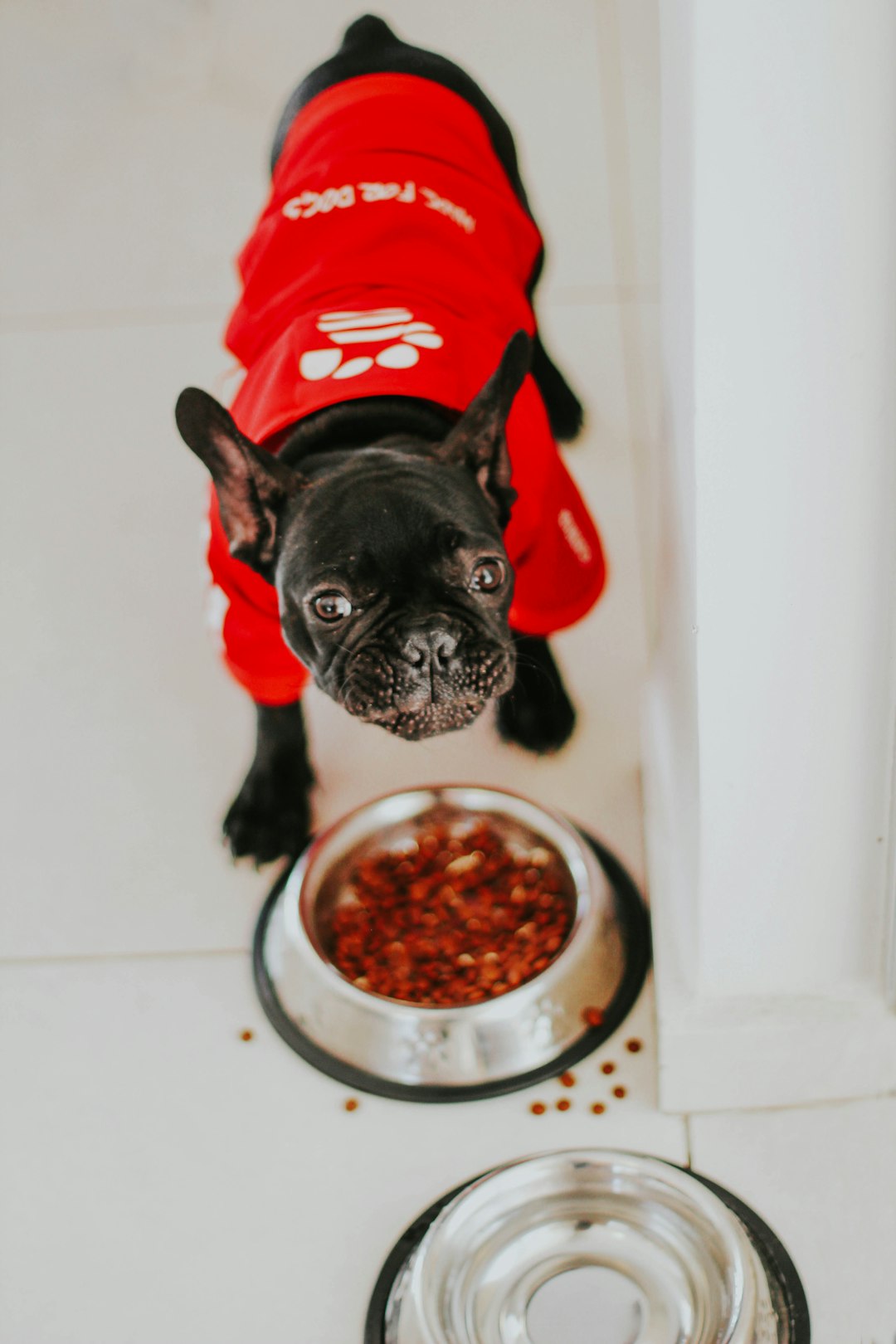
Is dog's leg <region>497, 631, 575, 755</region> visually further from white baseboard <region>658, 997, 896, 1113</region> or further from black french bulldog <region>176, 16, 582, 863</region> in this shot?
white baseboard <region>658, 997, 896, 1113</region>

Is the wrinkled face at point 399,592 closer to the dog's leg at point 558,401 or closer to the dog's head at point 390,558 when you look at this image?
the dog's head at point 390,558

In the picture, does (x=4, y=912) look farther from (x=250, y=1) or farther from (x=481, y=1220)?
(x=250, y=1)

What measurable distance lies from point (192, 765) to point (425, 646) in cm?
64

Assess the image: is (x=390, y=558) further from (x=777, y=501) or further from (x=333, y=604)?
(x=777, y=501)

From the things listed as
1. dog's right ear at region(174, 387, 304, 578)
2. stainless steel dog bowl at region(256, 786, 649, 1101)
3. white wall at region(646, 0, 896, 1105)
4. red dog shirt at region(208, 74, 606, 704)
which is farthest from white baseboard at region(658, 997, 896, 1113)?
dog's right ear at region(174, 387, 304, 578)

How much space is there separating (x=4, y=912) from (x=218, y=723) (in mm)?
358

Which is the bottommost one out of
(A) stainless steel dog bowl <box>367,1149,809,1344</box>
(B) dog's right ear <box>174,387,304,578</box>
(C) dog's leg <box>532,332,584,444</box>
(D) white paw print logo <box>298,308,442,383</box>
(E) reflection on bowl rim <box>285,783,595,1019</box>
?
(A) stainless steel dog bowl <box>367,1149,809,1344</box>

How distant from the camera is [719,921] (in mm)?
1120

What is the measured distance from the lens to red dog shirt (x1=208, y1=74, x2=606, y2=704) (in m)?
1.29

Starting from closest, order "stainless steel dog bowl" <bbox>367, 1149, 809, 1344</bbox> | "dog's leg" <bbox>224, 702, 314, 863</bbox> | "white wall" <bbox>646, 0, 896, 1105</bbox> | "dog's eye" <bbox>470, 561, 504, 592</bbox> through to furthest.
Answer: "white wall" <bbox>646, 0, 896, 1105</bbox>
"stainless steel dog bowl" <bbox>367, 1149, 809, 1344</bbox>
"dog's eye" <bbox>470, 561, 504, 592</bbox>
"dog's leg" <bbox>224, 702, 314, 863</bbox>

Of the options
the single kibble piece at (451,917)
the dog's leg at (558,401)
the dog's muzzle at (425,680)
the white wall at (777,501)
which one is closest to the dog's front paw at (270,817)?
the single kibble piece at (451,917)

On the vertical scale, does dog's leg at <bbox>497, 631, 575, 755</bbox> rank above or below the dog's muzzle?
below

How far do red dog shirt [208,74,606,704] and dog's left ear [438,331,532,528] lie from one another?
55mm

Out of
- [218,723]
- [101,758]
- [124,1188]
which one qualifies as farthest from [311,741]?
[124,1188]
